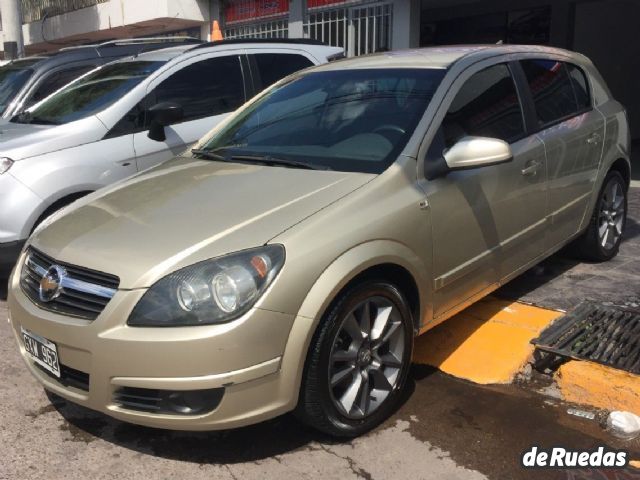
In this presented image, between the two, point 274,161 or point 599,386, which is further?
point 274,161

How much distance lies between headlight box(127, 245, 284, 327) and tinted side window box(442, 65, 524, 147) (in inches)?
57.4

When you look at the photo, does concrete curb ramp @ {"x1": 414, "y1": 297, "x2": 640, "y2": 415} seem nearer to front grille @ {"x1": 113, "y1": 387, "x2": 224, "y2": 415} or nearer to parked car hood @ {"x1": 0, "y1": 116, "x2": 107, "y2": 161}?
front grille @ {"x1": 113, "y1": 387, "x2": 224, "y2": 415}

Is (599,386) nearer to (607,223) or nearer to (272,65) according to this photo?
(607,223)

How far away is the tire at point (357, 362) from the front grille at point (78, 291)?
35.0 inches

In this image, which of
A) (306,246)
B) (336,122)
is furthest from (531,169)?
(306,246)

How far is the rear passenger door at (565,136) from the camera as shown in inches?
169

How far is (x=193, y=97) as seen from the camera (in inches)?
227

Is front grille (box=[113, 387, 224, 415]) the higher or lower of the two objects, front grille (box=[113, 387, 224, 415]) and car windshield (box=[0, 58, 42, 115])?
the lower

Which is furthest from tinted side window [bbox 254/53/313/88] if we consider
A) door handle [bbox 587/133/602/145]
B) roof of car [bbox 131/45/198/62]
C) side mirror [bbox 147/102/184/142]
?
door handle [bbox 587/133/602/145]

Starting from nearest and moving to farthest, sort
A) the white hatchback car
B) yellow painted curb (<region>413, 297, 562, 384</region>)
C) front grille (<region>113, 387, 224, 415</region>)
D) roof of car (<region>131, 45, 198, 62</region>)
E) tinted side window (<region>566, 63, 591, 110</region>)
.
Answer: front grille (<region>113, 387, 224, 415</region>), yellow painted curb (<region>413, 297, 562, 384</region>), the white hatchback car, tinted side window (<region>566, 63, 591, 110</region>), roof of car (<region>131, 45, 198, 62</region>)

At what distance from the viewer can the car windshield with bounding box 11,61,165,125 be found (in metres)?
5.37

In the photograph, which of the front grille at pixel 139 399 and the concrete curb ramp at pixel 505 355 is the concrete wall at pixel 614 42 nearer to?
the concrete curb ramp at pixel 505 355

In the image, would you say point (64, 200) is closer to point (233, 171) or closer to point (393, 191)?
point (233, 171)
